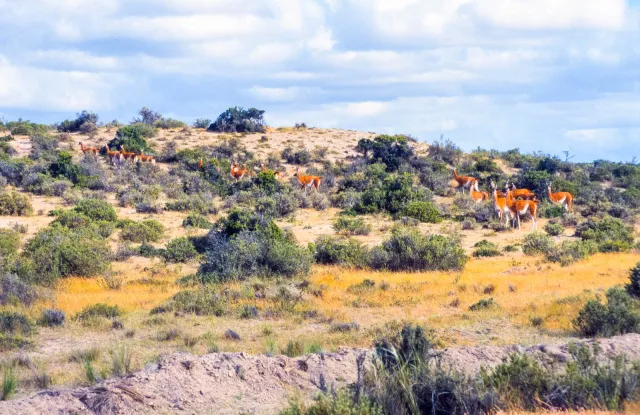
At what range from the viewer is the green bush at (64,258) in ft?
59.3

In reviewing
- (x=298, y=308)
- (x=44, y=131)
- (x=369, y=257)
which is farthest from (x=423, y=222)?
(x=44, y=131)

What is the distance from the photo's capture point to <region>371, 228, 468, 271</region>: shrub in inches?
792

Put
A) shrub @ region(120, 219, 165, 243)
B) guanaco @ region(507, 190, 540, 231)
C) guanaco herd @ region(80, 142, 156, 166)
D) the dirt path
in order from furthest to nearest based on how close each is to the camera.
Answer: guanaco herd @ region(80, 142, 156, 166) < guanaco @ region(507, 190, 540, 231) < shrub @ region(120, 219, 165, 243) < the dirt path

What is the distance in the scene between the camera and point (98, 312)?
14.5 metres

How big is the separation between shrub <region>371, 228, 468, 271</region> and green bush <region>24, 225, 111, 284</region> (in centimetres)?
740

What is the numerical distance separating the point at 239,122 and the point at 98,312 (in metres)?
41.5

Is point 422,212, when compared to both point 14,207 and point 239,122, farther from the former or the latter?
point 239,122

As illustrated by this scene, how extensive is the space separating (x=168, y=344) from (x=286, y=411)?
5638 mm

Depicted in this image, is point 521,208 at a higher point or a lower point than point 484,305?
higher

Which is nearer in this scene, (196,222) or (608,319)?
(608,319)

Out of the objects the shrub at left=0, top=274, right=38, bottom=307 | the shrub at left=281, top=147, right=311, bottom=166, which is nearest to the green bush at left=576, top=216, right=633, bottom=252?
the shrub at left=0, top=274, right=38, bottom=307

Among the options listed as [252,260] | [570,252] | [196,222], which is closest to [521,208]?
[570,252]

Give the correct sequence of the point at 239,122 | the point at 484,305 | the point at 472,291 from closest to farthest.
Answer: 1. the point at 484,305
2. the point at 472,291
3. the point at 239,122

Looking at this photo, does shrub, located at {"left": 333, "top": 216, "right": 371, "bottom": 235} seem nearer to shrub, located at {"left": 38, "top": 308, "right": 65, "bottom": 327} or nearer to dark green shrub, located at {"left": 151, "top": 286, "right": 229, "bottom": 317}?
dark green shrub, located at {"left": 151, "top": 286, "right": 229, "bottom": 317}
